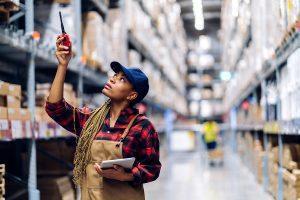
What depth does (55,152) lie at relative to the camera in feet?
19.3

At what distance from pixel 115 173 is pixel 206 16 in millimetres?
22534

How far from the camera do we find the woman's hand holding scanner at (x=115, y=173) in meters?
2.59

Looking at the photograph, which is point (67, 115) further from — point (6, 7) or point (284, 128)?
point (284, 128)

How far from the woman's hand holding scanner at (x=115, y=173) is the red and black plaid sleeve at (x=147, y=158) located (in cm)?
4

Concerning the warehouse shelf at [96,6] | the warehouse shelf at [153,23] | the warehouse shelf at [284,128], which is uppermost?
the warehouse shelf at [153,23]

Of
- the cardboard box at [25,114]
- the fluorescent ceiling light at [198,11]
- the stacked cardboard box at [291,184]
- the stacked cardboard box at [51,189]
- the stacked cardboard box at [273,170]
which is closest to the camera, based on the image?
the cardboard box at [25,114]

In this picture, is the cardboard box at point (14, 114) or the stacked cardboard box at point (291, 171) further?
the stacked cardboard box at point (291, 171)

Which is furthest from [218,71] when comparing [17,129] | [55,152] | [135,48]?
[17,129]

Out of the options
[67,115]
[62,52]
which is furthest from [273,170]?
[62,52]

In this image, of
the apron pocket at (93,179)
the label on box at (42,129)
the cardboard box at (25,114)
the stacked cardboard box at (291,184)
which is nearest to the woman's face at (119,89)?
the apron pocket at (93,179)

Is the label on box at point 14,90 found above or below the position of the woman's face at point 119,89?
above

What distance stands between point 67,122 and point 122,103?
13.2 inches

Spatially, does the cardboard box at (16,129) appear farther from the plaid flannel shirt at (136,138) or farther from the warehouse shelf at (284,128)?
the warehouse shelf at (284,128)

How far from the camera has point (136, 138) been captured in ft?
8.97
